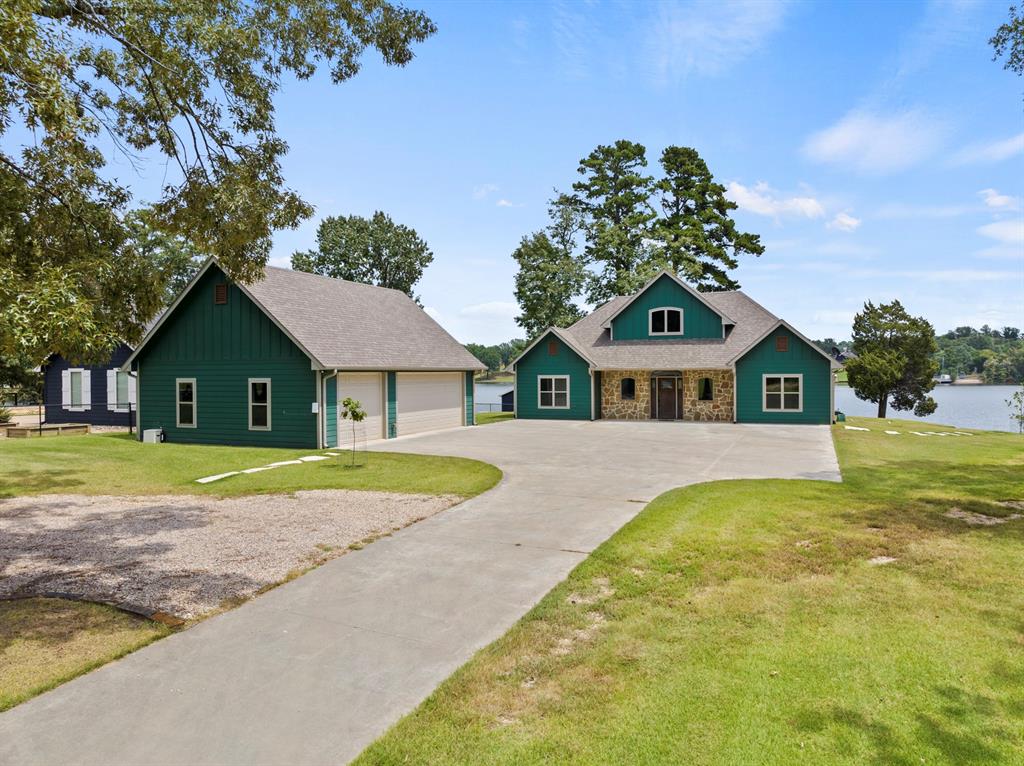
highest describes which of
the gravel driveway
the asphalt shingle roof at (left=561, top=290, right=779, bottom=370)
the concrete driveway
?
the asphalt shingle roof at (left=561, top=290, right=779, bottom=370)

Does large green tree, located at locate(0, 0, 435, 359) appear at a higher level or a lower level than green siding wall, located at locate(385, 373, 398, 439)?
higher

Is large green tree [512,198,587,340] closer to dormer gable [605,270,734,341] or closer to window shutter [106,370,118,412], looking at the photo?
dormer gable [605,270,734,341]

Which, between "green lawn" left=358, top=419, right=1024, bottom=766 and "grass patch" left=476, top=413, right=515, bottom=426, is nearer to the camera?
"green lawn" left=358, top=419, right=1024, bottom=766

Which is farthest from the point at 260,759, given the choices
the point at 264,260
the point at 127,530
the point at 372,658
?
the point at 264,260

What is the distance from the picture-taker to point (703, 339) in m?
30.4

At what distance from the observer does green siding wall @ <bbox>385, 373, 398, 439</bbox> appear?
22.7 meters

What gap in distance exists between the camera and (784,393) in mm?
27328

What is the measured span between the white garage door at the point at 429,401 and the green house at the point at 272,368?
3.1 inches

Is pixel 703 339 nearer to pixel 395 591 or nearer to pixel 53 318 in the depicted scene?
pixel 395 591

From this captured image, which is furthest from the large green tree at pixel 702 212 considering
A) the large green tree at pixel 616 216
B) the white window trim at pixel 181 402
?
the white window trim at pixel 181 402

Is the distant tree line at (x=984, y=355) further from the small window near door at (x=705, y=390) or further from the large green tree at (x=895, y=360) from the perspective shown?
the small window near door at (x=705, y=390)

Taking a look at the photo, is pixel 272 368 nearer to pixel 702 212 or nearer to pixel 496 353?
pixel 702 212

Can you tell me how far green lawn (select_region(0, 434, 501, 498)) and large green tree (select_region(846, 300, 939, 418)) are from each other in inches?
1602

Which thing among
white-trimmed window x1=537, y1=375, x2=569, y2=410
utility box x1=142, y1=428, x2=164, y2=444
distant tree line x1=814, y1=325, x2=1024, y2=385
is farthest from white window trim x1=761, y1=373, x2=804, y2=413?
distant tree line x1=814, y1=325, x2=1024, y2=385
